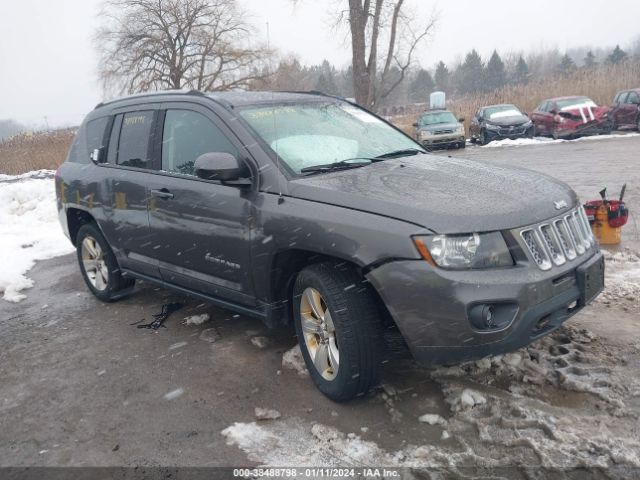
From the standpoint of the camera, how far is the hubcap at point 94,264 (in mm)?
5461

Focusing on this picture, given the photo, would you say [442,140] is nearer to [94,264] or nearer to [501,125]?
[501,125]

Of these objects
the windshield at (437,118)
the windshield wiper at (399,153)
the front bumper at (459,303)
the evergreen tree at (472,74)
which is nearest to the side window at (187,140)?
the windshield wiper at (399,153)

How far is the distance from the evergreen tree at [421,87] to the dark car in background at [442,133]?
68808mm

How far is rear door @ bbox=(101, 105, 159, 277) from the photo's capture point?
4520 millimetres

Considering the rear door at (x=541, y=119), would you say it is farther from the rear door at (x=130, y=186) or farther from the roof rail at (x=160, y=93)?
the rear door at (x=130, y=186)

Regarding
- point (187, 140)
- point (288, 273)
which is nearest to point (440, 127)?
point (187, 140)

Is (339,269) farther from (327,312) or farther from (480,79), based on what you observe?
(480,79)

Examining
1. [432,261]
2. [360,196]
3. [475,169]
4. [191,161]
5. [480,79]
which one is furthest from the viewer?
[480,79]

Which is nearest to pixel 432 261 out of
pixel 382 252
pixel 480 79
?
pixel 382 252

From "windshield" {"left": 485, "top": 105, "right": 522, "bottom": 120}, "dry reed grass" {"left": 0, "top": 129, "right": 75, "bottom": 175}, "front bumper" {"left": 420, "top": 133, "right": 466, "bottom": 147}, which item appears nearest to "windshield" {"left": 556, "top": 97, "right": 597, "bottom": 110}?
"windshield" {"left": 485, "top": 105, "right": 522, "bottom": 120}

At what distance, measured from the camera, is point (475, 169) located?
3691 millimetres

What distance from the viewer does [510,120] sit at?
20.8 meters

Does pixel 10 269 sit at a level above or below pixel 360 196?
below

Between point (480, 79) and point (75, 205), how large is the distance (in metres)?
86.1
